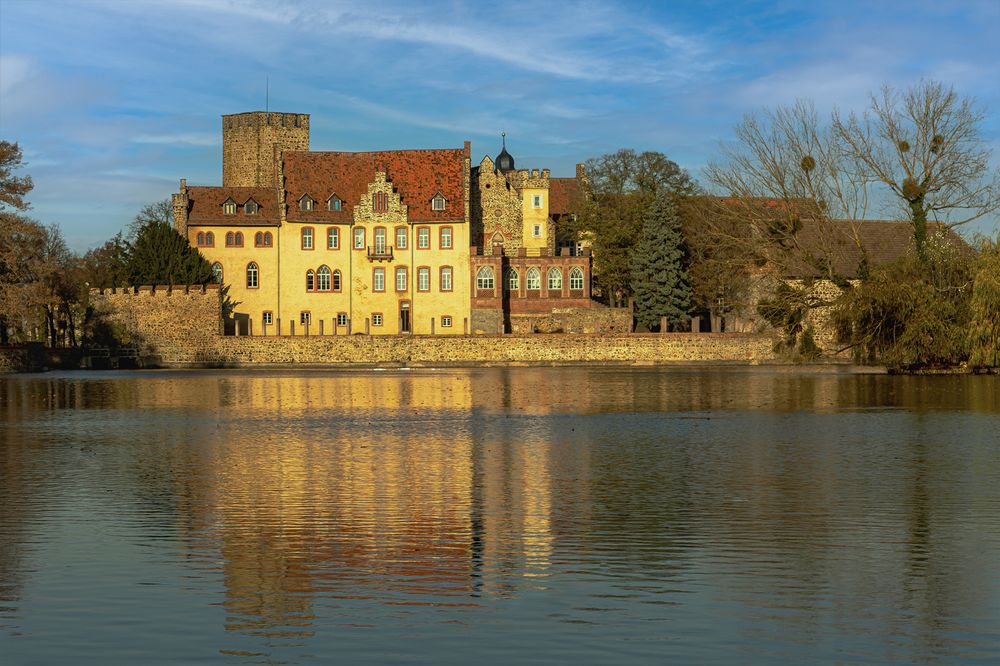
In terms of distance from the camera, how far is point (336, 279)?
8275 centimetres

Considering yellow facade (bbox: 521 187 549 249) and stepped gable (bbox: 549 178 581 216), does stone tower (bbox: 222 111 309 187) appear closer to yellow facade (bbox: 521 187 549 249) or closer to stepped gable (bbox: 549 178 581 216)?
stepped gable (bbox: 549 178 581 216)

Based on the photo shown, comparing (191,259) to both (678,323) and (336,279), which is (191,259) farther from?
(678,323)

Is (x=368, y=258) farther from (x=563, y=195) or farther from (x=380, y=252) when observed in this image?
(x=563, y=195)

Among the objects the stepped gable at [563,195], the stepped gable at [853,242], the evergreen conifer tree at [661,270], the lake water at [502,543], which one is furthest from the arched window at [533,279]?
the lake water at [502,543]

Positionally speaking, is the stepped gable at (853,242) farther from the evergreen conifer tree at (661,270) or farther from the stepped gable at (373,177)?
the stepped gable at (373,177)

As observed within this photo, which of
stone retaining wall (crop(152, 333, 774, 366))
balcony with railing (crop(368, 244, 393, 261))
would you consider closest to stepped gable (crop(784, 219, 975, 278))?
stone retaining wall (crop(152, 333, 774, 366))

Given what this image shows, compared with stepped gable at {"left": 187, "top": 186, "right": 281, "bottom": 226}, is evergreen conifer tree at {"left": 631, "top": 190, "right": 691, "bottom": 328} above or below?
below

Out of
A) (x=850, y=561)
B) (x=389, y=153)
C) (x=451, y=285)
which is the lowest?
(x=850, y=561)

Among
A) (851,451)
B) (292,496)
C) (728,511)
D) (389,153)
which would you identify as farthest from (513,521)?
(389,153)

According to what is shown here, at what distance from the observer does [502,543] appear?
13.7m

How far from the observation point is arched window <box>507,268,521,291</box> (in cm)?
8262

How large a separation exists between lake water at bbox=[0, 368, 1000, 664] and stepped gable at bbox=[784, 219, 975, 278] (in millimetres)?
26641

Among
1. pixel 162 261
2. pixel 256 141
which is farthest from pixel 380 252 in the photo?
pixel 256 141

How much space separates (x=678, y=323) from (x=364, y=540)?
6457 centimetres
